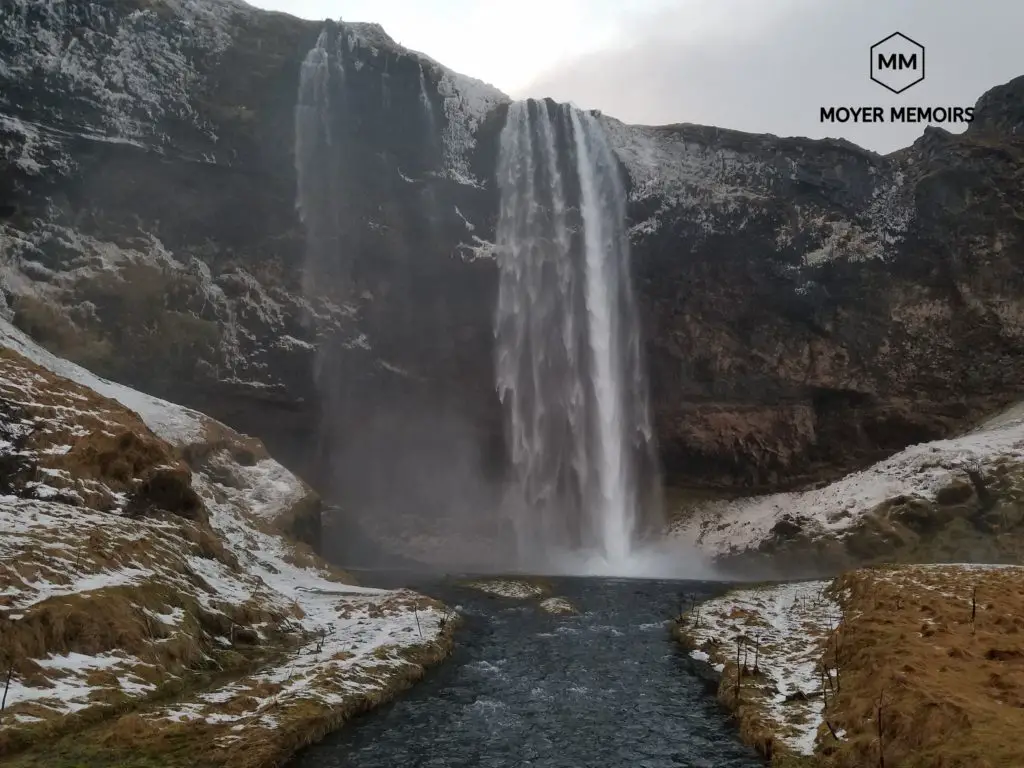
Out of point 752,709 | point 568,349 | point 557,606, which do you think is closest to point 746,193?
point 568,349

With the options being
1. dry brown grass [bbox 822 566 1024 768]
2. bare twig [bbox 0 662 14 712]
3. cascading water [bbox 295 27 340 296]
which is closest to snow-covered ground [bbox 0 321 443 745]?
bare twig [bbox 0 662 14 712]

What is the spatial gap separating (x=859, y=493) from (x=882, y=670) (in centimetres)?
3671

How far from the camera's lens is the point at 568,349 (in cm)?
5500

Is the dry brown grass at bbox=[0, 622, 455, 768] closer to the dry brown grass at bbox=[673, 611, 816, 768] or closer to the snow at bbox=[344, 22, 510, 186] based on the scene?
the dry brown grass at bbox=[673, 611, 816, 768]

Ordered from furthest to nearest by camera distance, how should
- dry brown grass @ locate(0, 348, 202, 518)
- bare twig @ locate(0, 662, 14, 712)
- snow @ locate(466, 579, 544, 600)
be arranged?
1. snow @ locate(466, 579, 544, 600)
2. dry brown grass @ locate(0, 348, 202, 518)
3. bare twig @ locate(0, 662, 14, 712)

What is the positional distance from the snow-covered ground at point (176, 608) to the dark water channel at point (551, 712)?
4.57 ft

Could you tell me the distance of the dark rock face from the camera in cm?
4678

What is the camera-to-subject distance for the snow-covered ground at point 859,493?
4312cm

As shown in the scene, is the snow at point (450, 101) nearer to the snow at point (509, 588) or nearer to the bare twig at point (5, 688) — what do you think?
the snow at point (509, 588)

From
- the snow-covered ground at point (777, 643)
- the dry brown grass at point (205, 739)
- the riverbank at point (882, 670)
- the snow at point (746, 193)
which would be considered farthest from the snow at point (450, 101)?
the dry brown grass at point (205, 739)

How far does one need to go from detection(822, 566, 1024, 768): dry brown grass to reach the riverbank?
28 millimetres

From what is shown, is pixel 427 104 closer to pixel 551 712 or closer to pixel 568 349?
pixel 568 349

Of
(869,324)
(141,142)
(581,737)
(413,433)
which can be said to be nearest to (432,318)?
(413,433)

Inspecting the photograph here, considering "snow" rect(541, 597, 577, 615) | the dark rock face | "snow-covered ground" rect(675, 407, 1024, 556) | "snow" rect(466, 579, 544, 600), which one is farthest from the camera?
the dark rock face
